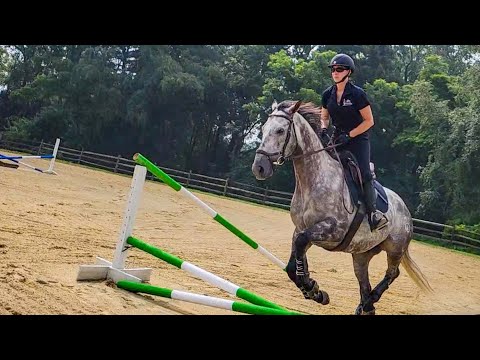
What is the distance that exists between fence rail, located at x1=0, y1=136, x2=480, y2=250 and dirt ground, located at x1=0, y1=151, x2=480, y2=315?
6.82 ft

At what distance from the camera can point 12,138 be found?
65.5ft

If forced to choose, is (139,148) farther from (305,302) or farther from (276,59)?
(305,302)

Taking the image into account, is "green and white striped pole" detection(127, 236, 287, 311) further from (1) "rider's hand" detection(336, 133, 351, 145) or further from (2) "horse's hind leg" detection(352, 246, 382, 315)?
(2) "horse's hind leg" detection(352, 246, 382, 315)

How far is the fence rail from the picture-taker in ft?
40.9

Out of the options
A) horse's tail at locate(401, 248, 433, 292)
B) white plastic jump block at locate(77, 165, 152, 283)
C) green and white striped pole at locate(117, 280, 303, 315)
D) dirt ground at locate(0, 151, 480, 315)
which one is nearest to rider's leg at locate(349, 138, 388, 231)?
horse's tail at locate(401, 248, 433, 292)

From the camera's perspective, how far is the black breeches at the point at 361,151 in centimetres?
298

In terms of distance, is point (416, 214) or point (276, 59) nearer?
point (416, 214)

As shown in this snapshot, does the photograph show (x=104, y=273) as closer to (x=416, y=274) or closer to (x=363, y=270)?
(x=363, y=270)

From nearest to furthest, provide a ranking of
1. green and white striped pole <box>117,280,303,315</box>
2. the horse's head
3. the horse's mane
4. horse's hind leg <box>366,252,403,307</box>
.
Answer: green and white striped pole <box>117,280,303,315</box>
the horse's head
the horse's mane
horse's hind leg <box>366,252,403,307</box>

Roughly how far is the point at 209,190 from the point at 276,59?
7021mm

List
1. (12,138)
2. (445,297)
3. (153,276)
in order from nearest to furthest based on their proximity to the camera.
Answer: (153,276), (445,297), (12,138)
